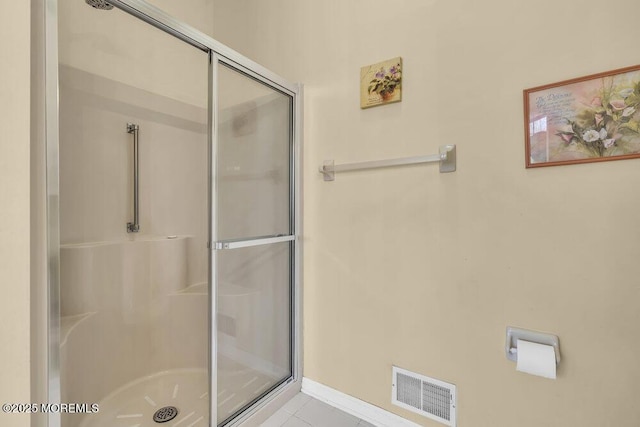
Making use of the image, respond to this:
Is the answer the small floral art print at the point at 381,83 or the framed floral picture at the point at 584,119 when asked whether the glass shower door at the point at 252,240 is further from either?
the framed floral picture at the point at 584,119

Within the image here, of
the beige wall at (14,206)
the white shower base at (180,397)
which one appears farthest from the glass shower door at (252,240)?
the beige wall at (14,206)

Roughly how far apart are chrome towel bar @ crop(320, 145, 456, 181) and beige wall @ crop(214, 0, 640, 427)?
0.04 m

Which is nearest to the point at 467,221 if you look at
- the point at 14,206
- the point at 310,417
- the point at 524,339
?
the point at 524,339

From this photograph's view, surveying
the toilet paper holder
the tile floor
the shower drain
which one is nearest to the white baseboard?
the tile floor

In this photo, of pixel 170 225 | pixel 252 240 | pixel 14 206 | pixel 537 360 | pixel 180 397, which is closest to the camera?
pixel 14 206

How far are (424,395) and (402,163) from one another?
996 millimetres

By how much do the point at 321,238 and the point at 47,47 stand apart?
120cm

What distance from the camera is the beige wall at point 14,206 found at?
0.75 metres

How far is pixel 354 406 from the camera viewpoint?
54.3 inches

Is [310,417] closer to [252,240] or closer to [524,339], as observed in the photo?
[252,240]

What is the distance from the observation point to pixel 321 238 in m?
1.52

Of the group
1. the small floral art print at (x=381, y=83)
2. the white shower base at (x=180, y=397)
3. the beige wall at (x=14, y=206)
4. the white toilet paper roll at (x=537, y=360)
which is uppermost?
the small floral art print at (x=381, y=83)

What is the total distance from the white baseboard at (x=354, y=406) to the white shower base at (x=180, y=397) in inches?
8.5

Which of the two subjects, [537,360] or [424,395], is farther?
[424,395]
